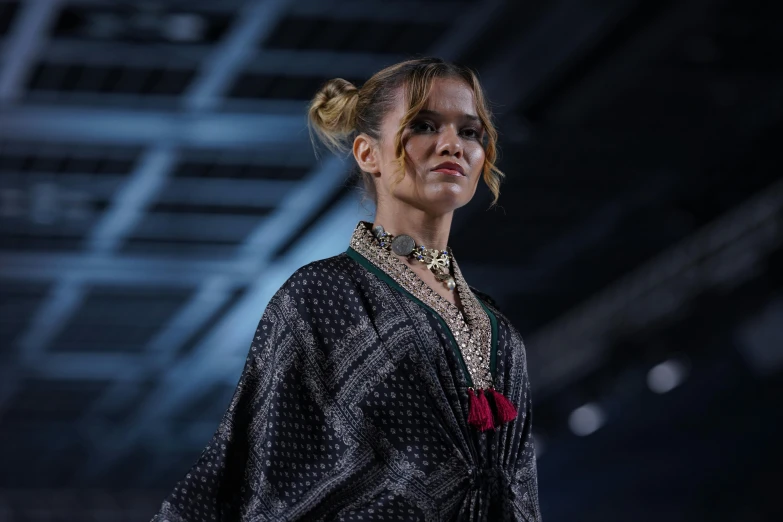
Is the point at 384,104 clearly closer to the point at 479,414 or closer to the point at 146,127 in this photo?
the point at 479,414

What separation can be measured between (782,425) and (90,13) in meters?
10.1

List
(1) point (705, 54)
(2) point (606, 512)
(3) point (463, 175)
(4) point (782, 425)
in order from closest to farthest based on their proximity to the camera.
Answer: (3) point (463, 175) < (1) point (705, 54) < (4) point (782, 425) < (2) point (606, 512)

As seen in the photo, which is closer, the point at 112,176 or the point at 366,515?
the point at 366,515

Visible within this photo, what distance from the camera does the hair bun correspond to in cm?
297

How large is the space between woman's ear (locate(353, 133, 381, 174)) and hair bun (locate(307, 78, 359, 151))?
0.07m

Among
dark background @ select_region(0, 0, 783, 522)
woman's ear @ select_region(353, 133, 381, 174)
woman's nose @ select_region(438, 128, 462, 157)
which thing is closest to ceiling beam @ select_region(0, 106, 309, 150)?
dark background @ select_region(0, 0, 783, 522)

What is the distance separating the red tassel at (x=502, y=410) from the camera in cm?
272

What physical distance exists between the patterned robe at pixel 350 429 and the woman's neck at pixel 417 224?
0.15 m

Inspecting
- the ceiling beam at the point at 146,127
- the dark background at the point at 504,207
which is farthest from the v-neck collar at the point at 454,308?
the ceiling beam at the point at 146,127

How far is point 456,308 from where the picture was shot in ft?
9.34

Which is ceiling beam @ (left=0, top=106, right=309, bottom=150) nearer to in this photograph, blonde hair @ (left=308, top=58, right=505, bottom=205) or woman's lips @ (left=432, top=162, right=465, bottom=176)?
blonde hair @ (left=308, top=58, right=505, bottom=205)

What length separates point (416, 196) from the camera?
2820mm

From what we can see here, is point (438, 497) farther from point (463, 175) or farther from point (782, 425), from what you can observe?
point (782, 425)

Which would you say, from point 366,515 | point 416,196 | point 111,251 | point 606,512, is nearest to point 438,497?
point 366,515
